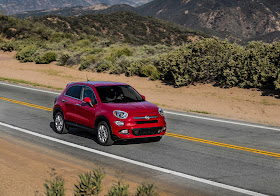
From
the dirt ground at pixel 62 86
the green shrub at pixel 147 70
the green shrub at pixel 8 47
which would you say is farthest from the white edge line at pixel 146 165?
the green shrub at pixel 8 47

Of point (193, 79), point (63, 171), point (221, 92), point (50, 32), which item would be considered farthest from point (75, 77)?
point (50, 32)

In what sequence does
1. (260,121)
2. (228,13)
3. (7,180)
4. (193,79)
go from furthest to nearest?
1. (228,13)
2. (193,79)
3. (260,121)
4. (7,180)

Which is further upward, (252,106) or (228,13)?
(228,13)

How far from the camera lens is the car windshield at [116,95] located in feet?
39.0

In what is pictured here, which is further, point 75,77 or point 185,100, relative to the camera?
point 75,77

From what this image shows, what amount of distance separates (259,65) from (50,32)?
4754cm

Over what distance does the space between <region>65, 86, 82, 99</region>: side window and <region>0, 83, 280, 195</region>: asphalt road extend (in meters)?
1.30

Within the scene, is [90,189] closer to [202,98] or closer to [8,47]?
[202,98]

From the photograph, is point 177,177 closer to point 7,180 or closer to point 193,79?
point 7,180

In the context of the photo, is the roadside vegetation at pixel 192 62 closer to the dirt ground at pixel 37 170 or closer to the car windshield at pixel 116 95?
the car windshield at pixel 116 95

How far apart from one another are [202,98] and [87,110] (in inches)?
456

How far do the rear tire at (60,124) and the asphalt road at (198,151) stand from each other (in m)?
0.19

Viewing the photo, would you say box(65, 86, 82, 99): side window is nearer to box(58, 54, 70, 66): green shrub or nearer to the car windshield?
the car windshield

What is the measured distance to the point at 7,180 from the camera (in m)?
8.41
